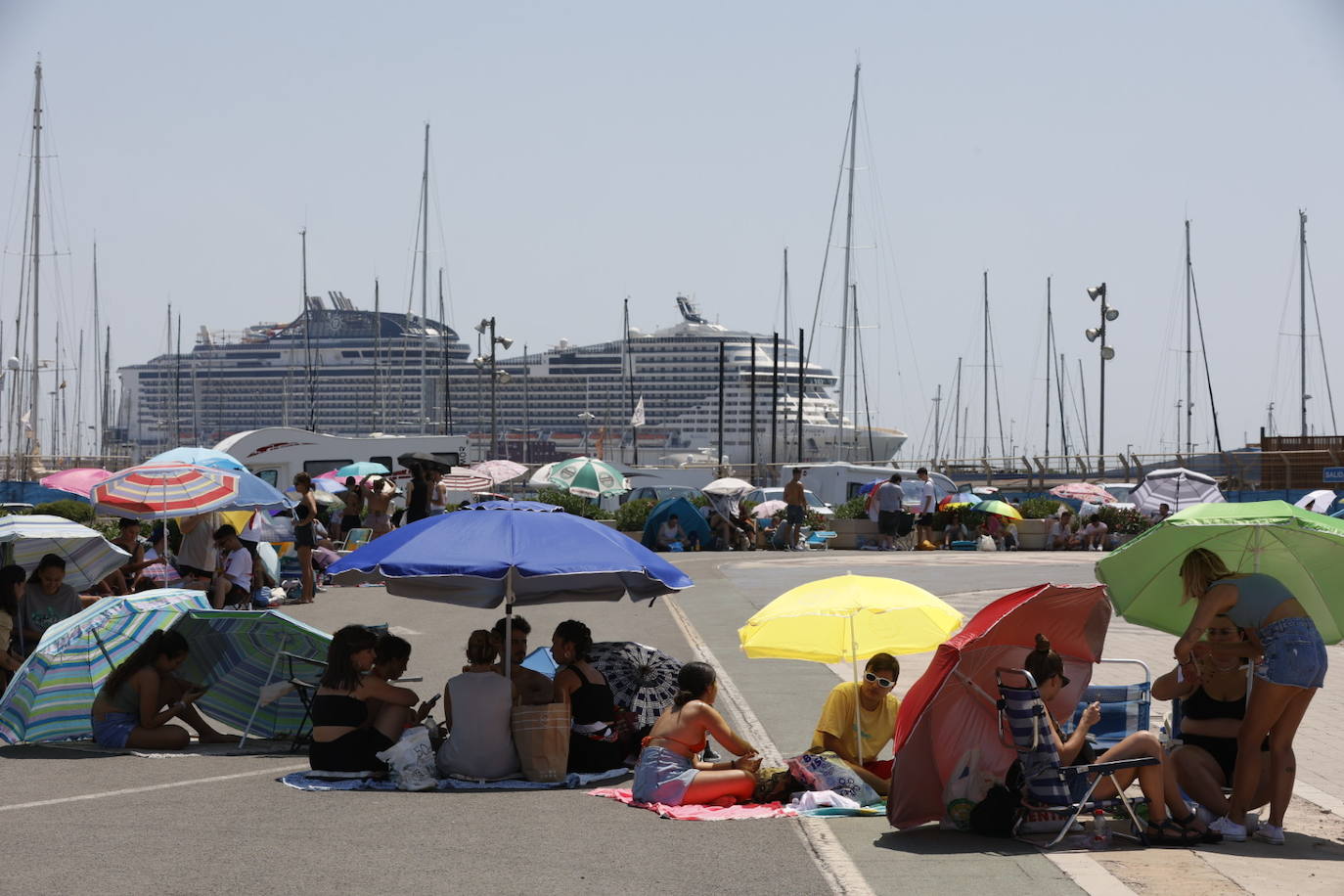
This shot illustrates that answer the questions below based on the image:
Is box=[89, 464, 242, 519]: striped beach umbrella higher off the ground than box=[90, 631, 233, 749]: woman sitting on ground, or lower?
higher

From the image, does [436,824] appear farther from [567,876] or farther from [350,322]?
[350,322]

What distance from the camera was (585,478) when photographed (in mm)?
32094

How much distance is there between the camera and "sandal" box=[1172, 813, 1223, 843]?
275 inches

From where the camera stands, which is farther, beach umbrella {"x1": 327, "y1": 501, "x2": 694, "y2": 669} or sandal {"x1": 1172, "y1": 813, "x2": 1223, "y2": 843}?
beach umbrella {"x1": 327, "y1": 501, "x2": 694, "y2": 669}

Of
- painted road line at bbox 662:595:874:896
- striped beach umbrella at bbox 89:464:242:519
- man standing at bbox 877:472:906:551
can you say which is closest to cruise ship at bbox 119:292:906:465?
man standing at bbox 877:472:906:551

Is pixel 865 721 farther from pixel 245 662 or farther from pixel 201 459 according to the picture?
pixel 201 459

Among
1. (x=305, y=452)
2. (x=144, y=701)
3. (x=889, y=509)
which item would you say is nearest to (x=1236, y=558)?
(x=144, y=701)

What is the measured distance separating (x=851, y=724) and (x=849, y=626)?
0.67 m

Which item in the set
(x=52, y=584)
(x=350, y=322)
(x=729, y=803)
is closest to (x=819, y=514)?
(x=52, y=584)

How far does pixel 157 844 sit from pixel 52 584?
214 inches

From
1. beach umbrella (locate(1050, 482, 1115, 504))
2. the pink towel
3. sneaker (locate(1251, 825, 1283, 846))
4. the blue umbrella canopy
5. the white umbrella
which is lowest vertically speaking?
the pink towel

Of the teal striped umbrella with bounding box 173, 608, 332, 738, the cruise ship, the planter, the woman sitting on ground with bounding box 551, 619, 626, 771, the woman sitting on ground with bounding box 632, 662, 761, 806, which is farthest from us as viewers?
the cruise ship

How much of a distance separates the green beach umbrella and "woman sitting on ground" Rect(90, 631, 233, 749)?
5644 mm

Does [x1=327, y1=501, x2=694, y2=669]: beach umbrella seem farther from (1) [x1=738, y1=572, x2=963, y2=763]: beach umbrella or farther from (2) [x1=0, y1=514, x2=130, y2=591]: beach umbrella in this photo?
(2) [x1=0, y1=514, x2=130, y2=591]: beach umbrella
